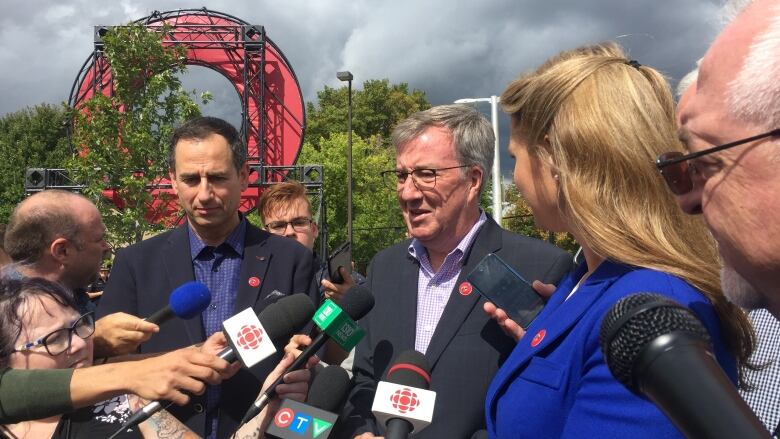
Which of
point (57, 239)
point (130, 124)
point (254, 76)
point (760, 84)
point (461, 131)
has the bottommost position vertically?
point (57, 239)

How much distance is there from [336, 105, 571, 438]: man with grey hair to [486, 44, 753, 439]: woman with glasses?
0.95 metres

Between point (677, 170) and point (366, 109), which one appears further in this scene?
point (366, 109)

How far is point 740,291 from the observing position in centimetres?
129

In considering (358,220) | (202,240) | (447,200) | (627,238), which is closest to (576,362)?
(627,238)

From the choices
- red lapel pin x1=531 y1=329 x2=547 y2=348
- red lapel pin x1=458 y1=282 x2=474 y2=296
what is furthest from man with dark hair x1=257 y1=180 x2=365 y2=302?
red lapel pin x1=531 y1=329 x2=547 y2=348

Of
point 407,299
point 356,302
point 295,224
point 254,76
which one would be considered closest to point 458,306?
point 407,299

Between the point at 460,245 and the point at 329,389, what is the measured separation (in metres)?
1.14

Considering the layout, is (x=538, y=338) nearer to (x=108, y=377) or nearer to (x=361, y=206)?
(x=108, y=377)

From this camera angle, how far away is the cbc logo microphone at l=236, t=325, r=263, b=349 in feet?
7.09

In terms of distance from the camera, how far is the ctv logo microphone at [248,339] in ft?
7.02

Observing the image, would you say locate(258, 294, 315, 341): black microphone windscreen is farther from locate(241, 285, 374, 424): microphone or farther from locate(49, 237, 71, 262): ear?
locate(49, 237, 71, 262): ear

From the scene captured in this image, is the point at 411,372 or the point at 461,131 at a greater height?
Result: the point at 461,131

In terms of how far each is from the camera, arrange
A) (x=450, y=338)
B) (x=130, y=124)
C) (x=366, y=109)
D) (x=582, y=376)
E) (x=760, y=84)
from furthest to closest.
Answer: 1. (x=366, y=109)
2. (x=130, y=124)
3. (x=450, y=338)
4. (x=582, y=376)
5. (x=760, y=84)

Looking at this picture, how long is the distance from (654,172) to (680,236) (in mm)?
185
